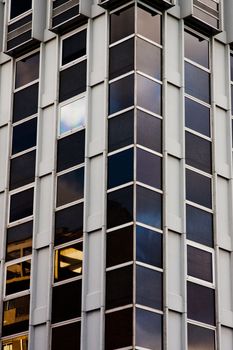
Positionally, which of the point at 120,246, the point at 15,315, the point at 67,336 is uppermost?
the point at 120,246

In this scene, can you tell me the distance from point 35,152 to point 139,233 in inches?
235

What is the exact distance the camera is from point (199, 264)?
35562 millimetres

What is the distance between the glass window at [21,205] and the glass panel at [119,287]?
Answer: 4863 millimetres

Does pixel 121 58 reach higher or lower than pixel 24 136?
higher

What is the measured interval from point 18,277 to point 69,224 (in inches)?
106

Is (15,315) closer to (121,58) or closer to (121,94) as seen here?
(121,94)

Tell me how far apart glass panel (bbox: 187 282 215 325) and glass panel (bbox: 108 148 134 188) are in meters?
3.89

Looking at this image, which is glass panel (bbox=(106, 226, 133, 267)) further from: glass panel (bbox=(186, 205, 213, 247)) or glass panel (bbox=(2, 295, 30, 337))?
glass panel (bbox=(2, 295, 30, 337))

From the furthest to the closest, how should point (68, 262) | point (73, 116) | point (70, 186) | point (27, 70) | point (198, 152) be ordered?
point (27, 70) < point (73, 116) < point (198, 152) < point (70, 186) < point (68, 262)

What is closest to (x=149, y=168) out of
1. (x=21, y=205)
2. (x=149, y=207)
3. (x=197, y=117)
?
(x=149, y=207)

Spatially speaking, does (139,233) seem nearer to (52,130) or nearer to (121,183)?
(121,183)

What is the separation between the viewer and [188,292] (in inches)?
1366

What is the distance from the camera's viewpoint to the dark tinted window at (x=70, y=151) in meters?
36.5

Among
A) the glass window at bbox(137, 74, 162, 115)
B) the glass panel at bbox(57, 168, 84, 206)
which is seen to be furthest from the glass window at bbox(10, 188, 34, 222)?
the glass window at bbox(137, 74, 162, 115)
